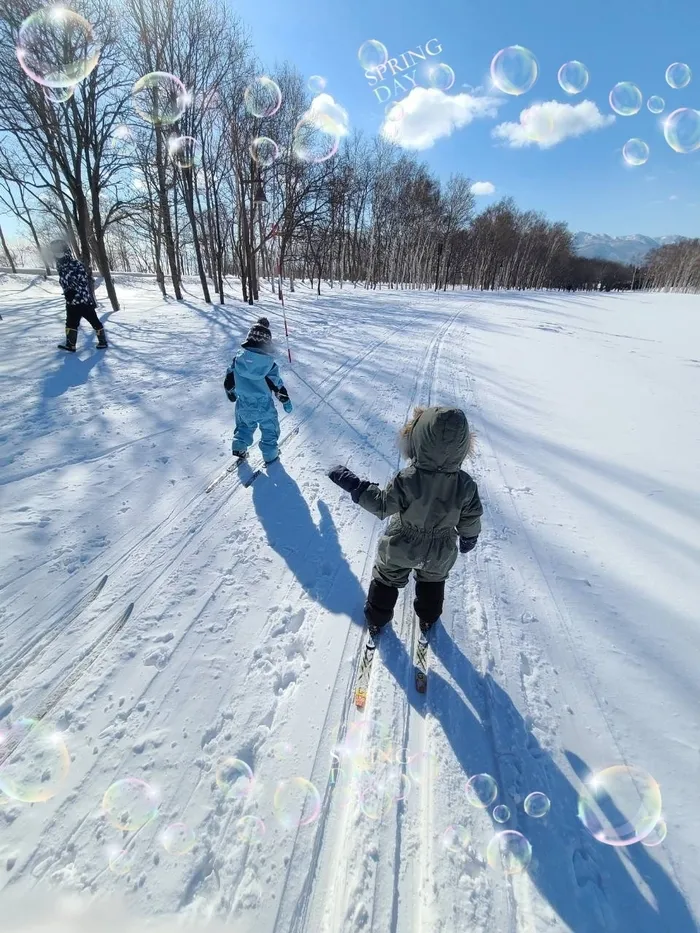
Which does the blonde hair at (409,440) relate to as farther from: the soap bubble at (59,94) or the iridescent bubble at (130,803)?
the soap bubble at (59,94)

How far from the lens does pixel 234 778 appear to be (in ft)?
5.99

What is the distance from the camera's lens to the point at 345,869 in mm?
1582

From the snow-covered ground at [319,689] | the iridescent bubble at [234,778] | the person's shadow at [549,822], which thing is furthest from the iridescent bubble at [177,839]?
the person's shadow at [549,822]

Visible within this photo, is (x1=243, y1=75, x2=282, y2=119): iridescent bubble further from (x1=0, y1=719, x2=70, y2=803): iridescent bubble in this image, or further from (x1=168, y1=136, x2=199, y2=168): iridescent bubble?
(x1=0, y1=719, x2=70, y2=803): iridescent bubble

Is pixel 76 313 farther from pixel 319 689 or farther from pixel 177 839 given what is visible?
pixel 177 839

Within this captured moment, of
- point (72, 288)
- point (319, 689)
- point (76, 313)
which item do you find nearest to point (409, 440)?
point (319, 689)

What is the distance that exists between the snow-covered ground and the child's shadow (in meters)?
0.02

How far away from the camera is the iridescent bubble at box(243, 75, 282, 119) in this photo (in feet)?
56.1

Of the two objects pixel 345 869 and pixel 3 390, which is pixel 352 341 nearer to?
pixel 3 390

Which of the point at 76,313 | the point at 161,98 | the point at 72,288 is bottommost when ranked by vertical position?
the point at 76,313

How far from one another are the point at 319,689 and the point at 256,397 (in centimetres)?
304

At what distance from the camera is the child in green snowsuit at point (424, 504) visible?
6.38ft

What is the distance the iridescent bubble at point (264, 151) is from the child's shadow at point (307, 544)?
20273 mm

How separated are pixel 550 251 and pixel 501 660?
9032 centimetres
